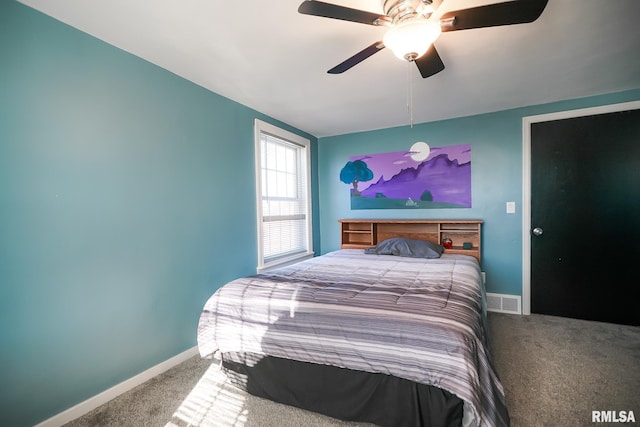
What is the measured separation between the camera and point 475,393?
1256mm

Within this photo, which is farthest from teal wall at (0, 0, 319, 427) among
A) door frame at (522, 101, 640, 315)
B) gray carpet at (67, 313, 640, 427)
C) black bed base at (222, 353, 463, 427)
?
door frame at (522, 101, 640, 315)

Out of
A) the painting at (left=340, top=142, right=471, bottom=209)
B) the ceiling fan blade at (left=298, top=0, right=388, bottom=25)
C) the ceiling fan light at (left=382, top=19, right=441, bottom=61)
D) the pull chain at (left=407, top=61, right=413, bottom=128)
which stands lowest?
the painting at (left=340, top=142, right=471, bottom=209)

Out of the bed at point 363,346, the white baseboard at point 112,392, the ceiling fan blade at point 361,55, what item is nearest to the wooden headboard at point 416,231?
the bed at point 363,346

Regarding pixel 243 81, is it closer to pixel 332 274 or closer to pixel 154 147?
pixel 154 147

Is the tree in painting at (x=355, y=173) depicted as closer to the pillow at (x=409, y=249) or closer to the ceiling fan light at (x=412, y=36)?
the pillow at (x=409, y=249)

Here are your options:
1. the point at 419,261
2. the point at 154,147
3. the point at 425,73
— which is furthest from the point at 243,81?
the point at 419,261

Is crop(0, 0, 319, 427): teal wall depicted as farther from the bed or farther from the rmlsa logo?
the rmlsa logo

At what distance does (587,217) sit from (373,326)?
9.69 feet

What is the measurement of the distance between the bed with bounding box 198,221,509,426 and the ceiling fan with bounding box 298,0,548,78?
4.55ft

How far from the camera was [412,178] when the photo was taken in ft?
12.3

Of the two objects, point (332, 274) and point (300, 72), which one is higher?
point (300, 72)

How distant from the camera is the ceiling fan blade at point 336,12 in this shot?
1280 mm

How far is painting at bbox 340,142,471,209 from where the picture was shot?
3.52 m

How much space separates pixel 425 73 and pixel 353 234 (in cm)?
261
